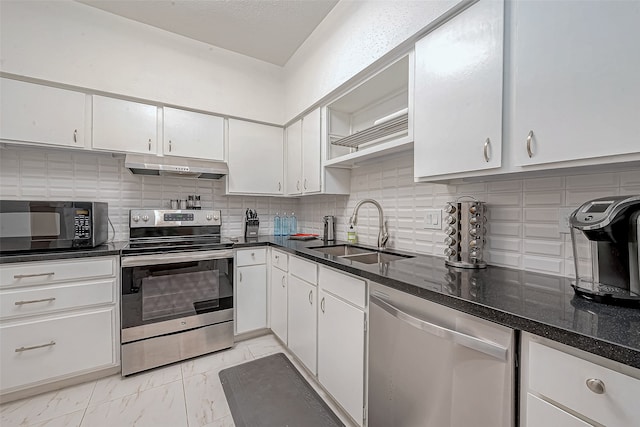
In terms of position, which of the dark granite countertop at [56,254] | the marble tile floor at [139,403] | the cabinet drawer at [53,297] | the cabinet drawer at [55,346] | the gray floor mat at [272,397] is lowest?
the marble tile floor at [139,403]

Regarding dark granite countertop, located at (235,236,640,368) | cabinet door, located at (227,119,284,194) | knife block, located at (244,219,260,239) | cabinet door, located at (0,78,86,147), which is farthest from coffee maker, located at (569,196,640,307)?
cabinet door, located at (0,78,86,147)

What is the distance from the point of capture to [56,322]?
1712mm

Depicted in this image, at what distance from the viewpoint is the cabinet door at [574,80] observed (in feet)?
2.54

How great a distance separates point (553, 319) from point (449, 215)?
0.78 metres

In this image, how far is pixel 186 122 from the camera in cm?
238

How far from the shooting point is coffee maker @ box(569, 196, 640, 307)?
0.77m

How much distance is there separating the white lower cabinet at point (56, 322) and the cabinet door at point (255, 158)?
4.06 ft

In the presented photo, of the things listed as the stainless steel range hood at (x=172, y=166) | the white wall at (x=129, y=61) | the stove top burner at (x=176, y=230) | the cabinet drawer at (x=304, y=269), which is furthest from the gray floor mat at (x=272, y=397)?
the white wall at (x=129, y=61)

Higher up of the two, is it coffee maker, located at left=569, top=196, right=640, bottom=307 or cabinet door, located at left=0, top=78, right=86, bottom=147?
cabinet door, located at left=0, top=78, right=86, bottom=147

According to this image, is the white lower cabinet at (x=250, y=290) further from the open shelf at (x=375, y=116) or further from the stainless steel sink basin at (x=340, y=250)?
the open shelf at (x=375, y=116)

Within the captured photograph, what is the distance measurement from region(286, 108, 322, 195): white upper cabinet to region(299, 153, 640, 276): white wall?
1.61 feet

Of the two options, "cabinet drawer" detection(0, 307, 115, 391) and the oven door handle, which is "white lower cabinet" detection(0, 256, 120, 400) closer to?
"cabinet drawer" detection(0, 307, 115, 391)

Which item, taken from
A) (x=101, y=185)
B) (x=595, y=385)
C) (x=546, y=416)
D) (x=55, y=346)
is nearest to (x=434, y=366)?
(x=546, y=416)

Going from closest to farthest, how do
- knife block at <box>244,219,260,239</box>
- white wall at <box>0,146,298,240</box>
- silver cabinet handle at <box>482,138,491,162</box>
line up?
silver cabinet handle at <box>482,138,491,162</box> → white wall at <box>0,146,298,240</box> → knife block at <box>244,219,260,239</box>
